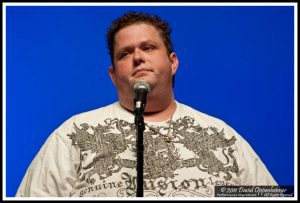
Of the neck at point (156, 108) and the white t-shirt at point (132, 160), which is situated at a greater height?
the neck at point (156, 108)

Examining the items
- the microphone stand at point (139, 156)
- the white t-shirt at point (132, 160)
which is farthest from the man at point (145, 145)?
the microphone stand at point (139, 156)

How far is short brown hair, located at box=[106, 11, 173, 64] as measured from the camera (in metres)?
2.68

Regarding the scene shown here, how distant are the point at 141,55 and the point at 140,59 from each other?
1.4 inches

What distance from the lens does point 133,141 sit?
2395mm

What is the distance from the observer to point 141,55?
8.16ft

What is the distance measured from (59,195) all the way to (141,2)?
1192 millimetres

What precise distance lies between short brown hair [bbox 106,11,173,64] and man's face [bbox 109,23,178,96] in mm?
41

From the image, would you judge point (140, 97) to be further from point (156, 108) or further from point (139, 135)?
point (156, 108)

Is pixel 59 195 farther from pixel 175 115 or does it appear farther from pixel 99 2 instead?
pixel 99 2

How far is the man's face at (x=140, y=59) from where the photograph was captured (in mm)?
2463

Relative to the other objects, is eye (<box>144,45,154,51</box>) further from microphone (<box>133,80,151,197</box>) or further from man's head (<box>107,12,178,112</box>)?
microphone (<box>133,80,151,197</box>)

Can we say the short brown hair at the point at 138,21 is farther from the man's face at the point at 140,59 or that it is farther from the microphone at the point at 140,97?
the microphone at the point at 140,97

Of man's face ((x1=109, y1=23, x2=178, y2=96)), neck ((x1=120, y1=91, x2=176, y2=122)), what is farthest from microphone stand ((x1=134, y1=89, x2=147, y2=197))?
neck ((x1=120, y1=91, x2=176, y2=122))

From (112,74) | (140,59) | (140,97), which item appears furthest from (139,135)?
(112,74)
